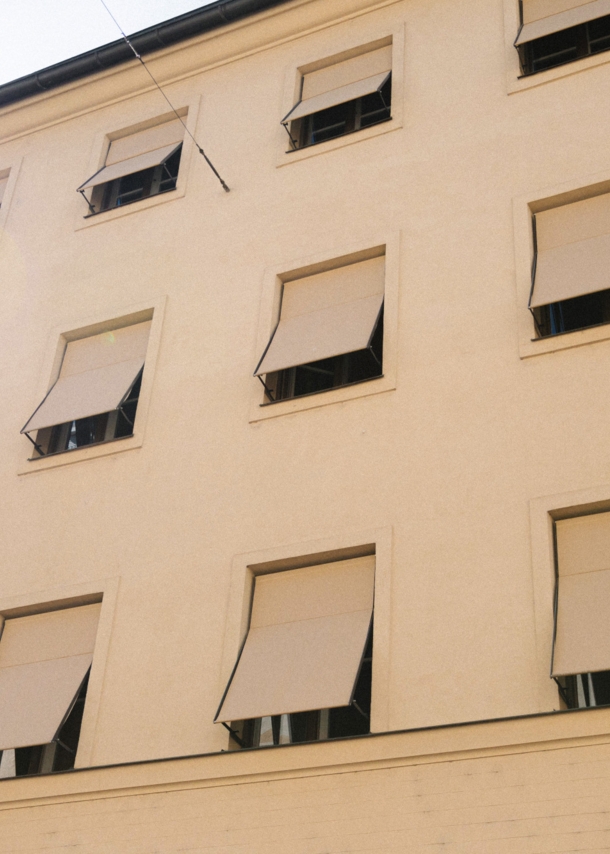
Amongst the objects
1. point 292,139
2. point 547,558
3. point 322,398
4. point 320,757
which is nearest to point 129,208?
point 292,139

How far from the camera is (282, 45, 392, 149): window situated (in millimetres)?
12961

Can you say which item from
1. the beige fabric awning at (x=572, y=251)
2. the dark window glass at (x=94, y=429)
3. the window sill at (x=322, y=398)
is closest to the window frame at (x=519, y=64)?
the beige fabric awning at (x=572, y=251)

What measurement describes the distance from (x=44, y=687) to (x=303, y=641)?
2.60m

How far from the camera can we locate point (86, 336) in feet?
42.8

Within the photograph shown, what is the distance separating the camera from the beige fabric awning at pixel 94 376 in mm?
11938

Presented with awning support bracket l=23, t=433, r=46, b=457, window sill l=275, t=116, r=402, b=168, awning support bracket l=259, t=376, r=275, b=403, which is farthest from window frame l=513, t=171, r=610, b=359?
awning support bracket l=23, t=433, r=46, b=457

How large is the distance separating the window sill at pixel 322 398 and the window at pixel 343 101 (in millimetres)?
3726

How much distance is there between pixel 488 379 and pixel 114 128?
752 centimetres

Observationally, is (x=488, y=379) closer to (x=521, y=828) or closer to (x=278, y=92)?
(x=521, y=828)

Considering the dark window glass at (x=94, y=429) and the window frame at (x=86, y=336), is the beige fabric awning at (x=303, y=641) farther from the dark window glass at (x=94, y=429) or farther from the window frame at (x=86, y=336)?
the dark window glass at (x=94, y=429)

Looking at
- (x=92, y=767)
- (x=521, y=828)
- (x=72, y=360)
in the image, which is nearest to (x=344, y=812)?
(x=521, y=828)

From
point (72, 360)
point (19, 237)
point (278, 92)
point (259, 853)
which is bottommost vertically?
point (259, 853)

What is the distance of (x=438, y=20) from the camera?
13.1 meters

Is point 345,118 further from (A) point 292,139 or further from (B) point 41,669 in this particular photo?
(B) point 41,669
